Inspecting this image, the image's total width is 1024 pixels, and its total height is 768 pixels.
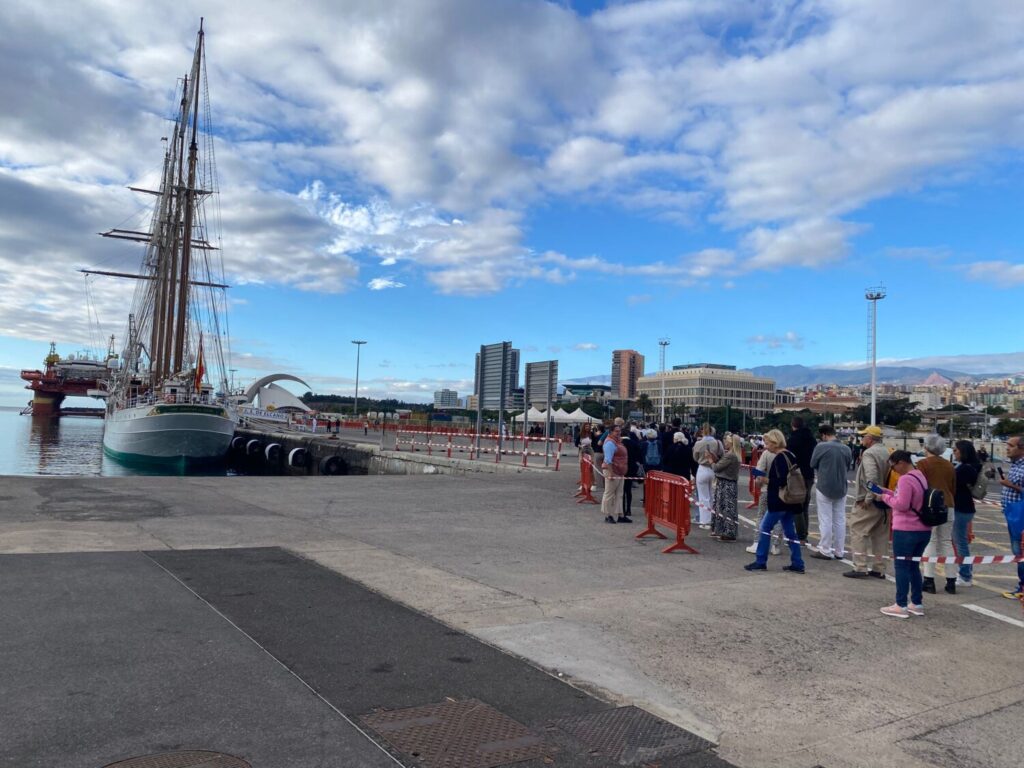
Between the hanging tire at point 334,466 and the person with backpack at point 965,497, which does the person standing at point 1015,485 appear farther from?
the hanging tire at point 334,466

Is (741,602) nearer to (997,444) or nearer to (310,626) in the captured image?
(310,626)

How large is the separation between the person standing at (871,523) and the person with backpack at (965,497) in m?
0.74

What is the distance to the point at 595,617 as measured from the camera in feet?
21.9

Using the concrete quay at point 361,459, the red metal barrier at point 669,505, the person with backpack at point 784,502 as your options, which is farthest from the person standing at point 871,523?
the concrete quay at point 361,459

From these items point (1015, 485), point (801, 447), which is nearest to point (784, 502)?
point (801, 447)

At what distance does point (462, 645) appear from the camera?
18.5 feet

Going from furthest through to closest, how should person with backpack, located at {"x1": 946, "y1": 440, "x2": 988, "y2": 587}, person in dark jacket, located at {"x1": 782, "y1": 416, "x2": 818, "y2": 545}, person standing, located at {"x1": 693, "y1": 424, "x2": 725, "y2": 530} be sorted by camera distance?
person standing, located at {"x1": 693, "y1": 424, "x2": 725, "y2": 530} < person in dark jacket, located at {"x1": 782, "y1": 416, "x2": 818, "y2": 545} < person with backpack, located at {"x1": 946, "y1": 440, "x2": 988, "y2": 587}

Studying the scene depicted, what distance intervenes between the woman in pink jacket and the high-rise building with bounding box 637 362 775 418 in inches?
6030

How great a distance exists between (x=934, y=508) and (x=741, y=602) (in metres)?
2.00

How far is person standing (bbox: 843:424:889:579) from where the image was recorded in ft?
29.1

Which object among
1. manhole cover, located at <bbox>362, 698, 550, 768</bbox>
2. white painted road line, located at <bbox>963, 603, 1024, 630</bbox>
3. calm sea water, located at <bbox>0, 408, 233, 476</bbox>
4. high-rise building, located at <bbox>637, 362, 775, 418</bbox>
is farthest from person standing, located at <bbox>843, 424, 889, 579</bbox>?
high-rise building, located at <bbox>637, 362, 775, 418</bbox>

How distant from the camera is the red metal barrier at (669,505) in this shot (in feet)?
33.2

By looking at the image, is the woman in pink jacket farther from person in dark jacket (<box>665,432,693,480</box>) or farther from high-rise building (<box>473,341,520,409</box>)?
high-rise building (<box>473,341,520,409</box>)

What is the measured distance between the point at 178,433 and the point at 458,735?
43.7 m
